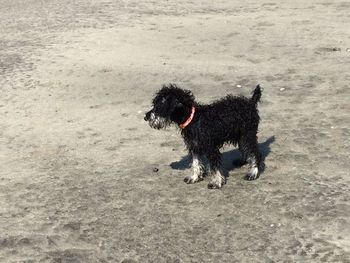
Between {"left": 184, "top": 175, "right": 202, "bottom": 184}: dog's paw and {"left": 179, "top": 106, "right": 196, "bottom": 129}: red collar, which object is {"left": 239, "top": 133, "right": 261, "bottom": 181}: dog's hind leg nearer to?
{"left": 184, "top": 175, "right": 202, "bottom": 184}: dog's paw

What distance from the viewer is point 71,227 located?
7781 mm

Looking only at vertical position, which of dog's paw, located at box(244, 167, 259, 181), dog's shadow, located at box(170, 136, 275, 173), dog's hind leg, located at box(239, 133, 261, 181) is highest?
dog's hind leg, located at box(239, 133, 261, 181)

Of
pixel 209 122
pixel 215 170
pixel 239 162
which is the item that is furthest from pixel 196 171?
pixel 239 162

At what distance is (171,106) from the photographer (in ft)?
27.5

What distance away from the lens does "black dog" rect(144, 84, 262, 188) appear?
27.6 feet

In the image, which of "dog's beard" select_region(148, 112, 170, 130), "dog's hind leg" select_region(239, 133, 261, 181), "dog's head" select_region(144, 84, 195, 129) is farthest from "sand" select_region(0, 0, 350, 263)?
"dog's head" select_region(144, 84, 195, 129)

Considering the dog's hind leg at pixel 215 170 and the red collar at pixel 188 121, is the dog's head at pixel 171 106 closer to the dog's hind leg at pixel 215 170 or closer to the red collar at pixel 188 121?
the red collar at pixel 188 121

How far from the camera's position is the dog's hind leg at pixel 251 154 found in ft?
28.5

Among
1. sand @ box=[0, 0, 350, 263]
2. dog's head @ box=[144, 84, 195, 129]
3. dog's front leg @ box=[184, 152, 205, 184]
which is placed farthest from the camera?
dog's front leg @ box=[184, 152, 205, 184]

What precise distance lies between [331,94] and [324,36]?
16.1ft

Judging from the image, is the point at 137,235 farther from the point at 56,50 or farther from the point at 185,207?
the point at 56,50

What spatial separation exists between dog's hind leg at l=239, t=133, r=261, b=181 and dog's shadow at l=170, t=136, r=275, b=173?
0.46 m

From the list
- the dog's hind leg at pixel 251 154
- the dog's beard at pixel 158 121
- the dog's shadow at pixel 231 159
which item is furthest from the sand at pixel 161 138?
the dog's beard at pixel 158 121

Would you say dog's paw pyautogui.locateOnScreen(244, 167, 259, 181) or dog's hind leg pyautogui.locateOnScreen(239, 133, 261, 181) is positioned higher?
dog's hind leg pyautogui.locateOnScreen(239, 133, 261, 181)
